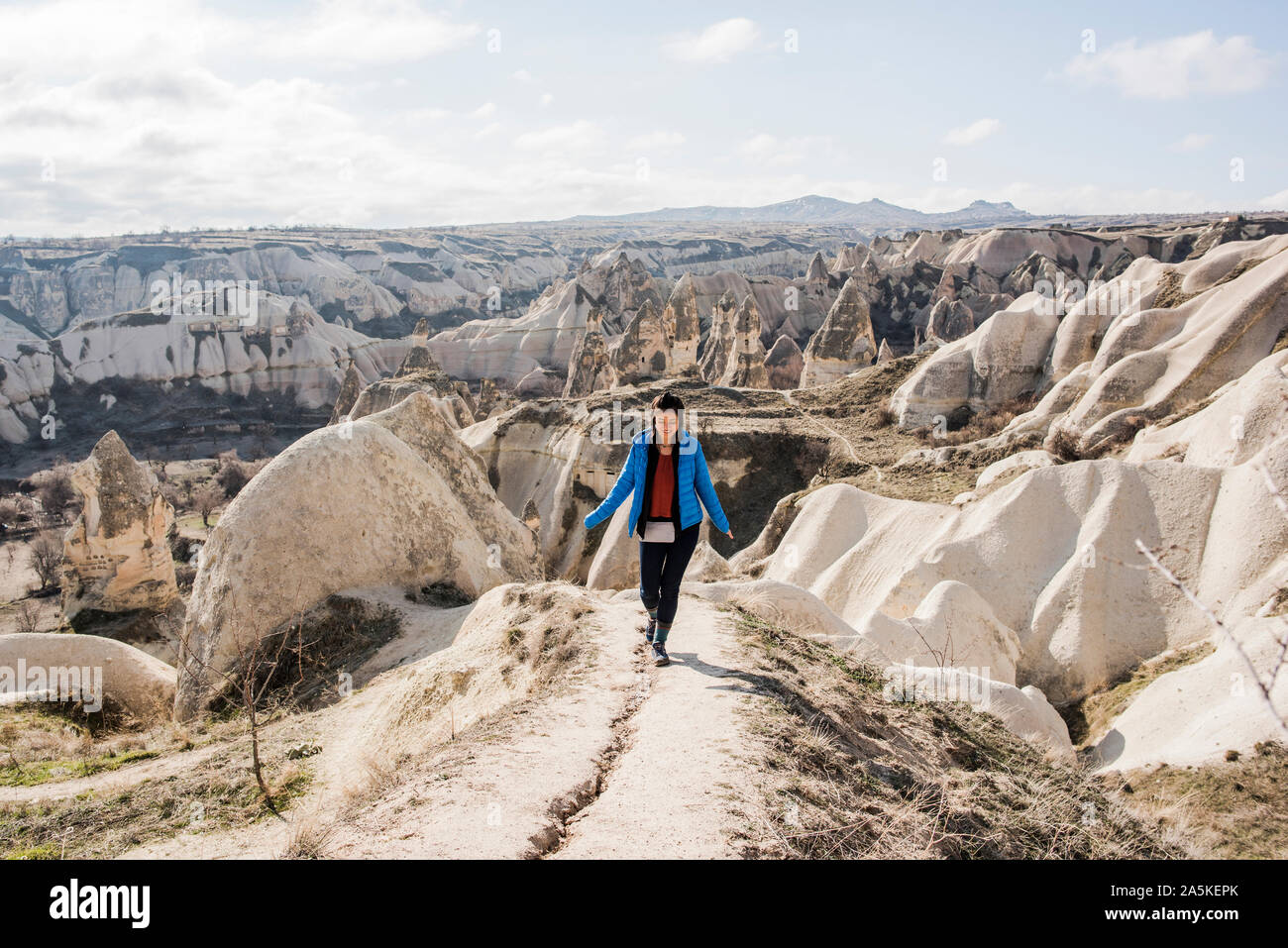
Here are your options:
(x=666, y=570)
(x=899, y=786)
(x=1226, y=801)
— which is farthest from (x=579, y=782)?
(x=1226, y=801)

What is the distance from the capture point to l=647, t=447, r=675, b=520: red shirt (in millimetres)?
4992

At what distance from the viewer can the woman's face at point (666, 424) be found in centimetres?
491

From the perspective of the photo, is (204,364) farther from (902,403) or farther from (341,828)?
(341,828)

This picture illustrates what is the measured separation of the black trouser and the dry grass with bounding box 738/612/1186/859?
2.29 ft

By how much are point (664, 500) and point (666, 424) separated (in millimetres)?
457

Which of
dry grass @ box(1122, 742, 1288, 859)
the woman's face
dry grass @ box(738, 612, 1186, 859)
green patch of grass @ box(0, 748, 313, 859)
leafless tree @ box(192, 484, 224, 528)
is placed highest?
the woman's face

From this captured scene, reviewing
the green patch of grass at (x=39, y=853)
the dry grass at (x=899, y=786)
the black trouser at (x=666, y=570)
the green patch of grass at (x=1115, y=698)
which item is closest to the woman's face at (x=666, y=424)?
the black trouser at (x=666, y=570)

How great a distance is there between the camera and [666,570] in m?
5.13

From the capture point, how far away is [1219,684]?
27.9ft

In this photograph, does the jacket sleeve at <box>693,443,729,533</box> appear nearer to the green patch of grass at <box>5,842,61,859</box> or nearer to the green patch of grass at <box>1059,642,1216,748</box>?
the green patch of grass at <box>5,842,61,859</box>

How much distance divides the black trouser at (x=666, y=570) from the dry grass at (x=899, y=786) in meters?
0.70

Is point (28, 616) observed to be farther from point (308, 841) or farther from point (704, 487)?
point (308, 841)

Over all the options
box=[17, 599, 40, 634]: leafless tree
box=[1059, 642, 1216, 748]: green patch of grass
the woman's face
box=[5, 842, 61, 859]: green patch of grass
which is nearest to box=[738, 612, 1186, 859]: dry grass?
the woman's face
